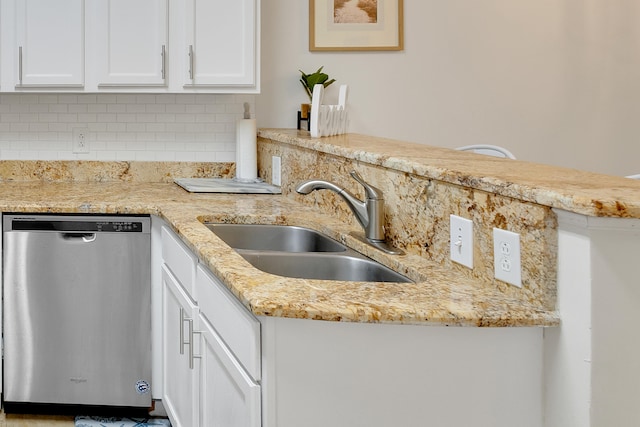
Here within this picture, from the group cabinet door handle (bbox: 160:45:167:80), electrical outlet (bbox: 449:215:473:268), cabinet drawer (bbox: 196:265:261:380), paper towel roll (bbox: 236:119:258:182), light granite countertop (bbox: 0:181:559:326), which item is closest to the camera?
light granite countertop (bbox: 0:181:559:326)

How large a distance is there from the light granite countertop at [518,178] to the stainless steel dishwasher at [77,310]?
3.22 feet

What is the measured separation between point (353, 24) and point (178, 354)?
6.49 ft

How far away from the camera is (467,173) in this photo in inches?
72.9

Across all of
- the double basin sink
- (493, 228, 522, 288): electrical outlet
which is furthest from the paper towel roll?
(493, 228, 522, 288): electrical outlet

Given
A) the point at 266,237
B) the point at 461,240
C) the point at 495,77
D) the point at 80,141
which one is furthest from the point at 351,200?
the point at 495,77

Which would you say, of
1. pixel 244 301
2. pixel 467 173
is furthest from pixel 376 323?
pixel 467 173

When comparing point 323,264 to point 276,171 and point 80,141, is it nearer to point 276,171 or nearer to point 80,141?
point 276,171

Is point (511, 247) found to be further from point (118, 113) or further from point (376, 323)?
point (118, 113)

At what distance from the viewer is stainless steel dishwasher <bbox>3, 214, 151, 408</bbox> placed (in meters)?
3.16

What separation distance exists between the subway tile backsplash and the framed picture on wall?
0.47m

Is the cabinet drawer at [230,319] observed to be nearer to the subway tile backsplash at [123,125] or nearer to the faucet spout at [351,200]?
the faucet spout at [351,200]

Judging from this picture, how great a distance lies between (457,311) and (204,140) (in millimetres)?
2644

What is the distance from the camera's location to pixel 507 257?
1681mm

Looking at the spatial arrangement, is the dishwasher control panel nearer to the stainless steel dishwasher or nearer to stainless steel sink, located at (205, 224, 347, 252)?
the stainless steel dishwasher
